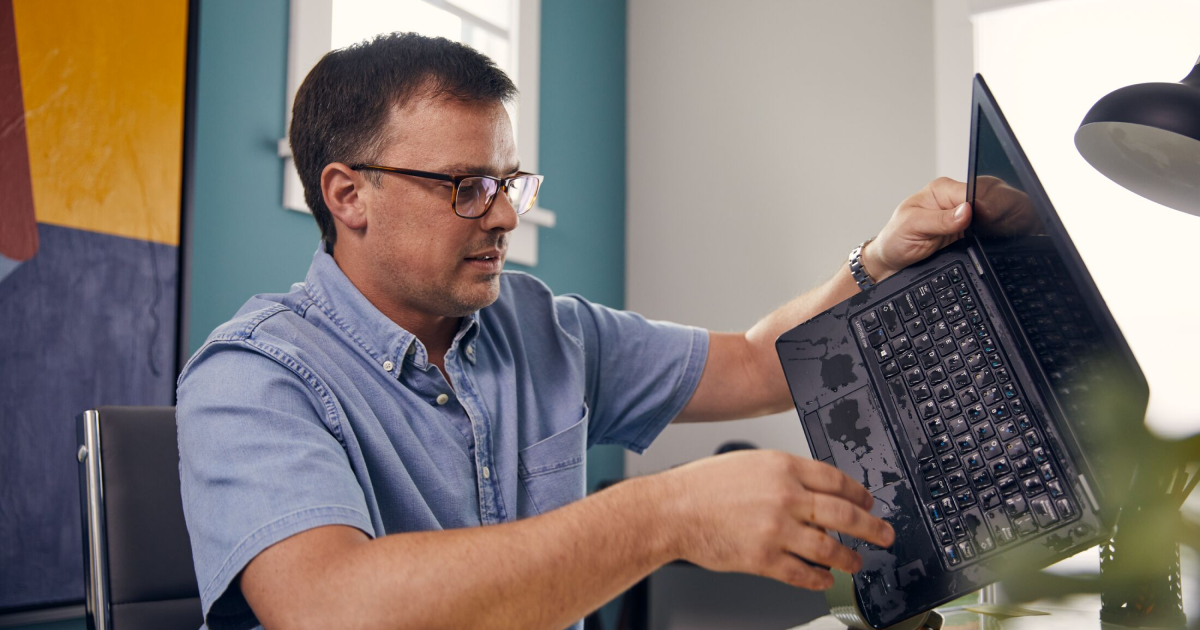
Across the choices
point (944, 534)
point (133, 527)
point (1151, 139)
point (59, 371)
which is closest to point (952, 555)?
point (944, 534)

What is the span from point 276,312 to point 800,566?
0.64m

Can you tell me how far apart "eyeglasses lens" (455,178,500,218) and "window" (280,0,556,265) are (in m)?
0.97

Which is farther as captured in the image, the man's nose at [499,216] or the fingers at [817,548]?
the man's nose at [499,216]

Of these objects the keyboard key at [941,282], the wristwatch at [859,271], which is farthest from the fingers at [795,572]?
the wristwatch at [859,271]

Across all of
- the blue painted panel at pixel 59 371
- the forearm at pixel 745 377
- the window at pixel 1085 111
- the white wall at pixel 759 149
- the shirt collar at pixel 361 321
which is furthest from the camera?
the white wall at pixel 759 149

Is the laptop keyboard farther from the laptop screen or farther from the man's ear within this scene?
the man's ear

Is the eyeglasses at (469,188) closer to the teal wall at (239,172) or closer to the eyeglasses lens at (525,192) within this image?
the eyeglasses lens at (525,192)

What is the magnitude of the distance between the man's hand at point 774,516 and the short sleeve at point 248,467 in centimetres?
29

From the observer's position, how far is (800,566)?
2.06 feet

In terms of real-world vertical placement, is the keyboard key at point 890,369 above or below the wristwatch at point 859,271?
below

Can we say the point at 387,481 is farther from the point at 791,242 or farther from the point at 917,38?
the point at 917,38

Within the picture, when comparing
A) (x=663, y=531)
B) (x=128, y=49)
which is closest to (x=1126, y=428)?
(x=663, y=531)

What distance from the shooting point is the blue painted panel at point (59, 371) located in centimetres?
141

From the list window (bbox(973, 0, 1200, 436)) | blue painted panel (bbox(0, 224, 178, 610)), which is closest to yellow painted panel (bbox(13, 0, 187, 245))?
blue painted panel (bbox(0, 224, 178, 610))
